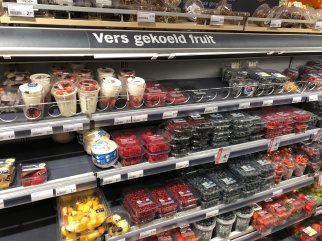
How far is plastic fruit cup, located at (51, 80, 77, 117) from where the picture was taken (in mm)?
1317

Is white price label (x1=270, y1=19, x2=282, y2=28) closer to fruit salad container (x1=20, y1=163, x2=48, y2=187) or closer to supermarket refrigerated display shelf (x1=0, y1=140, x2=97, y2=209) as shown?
supermarket refrigerated display shelf (x1=0, y1=140, x2=97, y2=209)

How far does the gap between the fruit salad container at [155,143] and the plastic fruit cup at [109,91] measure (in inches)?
13.6

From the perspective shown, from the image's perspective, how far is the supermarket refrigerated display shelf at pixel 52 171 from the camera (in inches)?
50.9

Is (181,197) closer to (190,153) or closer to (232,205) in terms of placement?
(190,153)

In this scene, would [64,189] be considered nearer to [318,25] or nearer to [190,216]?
[190,216]

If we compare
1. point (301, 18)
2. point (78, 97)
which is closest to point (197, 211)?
point (78, 97)

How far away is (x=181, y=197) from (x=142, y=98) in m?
0.77

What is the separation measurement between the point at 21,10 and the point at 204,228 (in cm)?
181

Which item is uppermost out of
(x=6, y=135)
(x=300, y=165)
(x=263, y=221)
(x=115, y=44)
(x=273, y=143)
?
(x=115, y=44)

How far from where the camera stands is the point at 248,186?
6.79 ft

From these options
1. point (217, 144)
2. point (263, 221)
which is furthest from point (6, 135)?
Result: point (263, 221)

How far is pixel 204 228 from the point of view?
6.56 feet

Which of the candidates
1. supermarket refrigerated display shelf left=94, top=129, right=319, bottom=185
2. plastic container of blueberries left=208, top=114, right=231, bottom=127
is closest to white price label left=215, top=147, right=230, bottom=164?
supermarket refrigerated display shelf left=94, top=129, right=319, bottom=185

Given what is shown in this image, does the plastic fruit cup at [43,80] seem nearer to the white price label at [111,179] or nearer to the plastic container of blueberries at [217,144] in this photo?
the white price label at [111,179]
